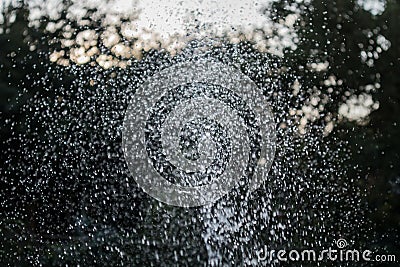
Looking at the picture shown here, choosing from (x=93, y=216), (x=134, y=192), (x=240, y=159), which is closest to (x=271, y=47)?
(x=240, y=159)

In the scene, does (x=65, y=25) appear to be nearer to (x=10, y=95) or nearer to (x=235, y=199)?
(x=10, y=95)

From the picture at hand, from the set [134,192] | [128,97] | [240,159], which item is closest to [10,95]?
[128,97]

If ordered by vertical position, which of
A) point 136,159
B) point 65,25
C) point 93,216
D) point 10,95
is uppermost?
point 65,25

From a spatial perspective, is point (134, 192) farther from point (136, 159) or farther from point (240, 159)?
point (240, 159)

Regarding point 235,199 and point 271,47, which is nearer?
point 235,199

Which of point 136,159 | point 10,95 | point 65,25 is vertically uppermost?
point 65,25

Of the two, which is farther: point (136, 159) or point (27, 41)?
point (27, 41)

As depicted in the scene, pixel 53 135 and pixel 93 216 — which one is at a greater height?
pixel 53 135

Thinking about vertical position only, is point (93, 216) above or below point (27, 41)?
below

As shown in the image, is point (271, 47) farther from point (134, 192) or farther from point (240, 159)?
point (134, 192)
